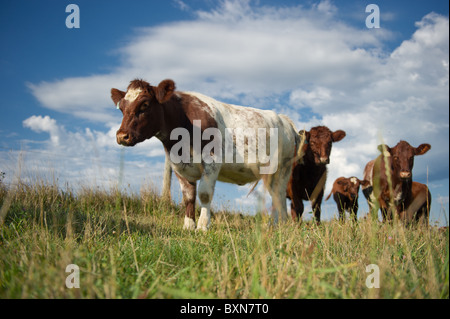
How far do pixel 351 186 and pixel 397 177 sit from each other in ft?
4.00

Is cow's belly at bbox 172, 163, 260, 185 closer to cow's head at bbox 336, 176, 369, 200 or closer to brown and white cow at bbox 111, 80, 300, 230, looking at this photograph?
brown and white cow at bbox 111, 80, 300, 230

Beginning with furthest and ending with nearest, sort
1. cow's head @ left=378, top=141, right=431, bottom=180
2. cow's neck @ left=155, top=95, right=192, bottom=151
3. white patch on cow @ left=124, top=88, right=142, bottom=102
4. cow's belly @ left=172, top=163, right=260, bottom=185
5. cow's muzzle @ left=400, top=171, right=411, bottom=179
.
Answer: cow's head @ left=378, top=141, right=431, bottom=180, cow's muzzle @ left=400, top=171, right=411, bottom=179, cow's belly @ left=172, top=163, right=260, bottom=185, cow's neck @ left=155, top=95, right=192, bottom=151, white patch on cow @ left=124, top=88, right=142, bottom=102

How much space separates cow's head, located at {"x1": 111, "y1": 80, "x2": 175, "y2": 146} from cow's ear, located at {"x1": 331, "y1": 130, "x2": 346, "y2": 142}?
173 inches

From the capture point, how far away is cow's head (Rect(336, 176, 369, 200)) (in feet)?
30.1

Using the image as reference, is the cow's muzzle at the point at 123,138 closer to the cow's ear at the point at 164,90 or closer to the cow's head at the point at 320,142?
the cow's ear at the point at 164,90

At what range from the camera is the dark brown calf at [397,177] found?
26.5ft

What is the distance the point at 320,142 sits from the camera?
8.38 m

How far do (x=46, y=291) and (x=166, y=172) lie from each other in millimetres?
9449

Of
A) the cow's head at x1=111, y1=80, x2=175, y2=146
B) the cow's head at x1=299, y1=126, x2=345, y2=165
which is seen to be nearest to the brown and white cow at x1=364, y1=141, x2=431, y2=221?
the cow's head at x1=299, y1=126, x2=345, y2=165

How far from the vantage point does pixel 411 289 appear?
2600 mm

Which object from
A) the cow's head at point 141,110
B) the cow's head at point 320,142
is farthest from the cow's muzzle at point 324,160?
the cow's head at point 141,110

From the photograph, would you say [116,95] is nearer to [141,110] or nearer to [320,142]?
[141,110]

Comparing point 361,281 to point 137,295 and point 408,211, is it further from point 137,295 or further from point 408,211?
point 408,211
